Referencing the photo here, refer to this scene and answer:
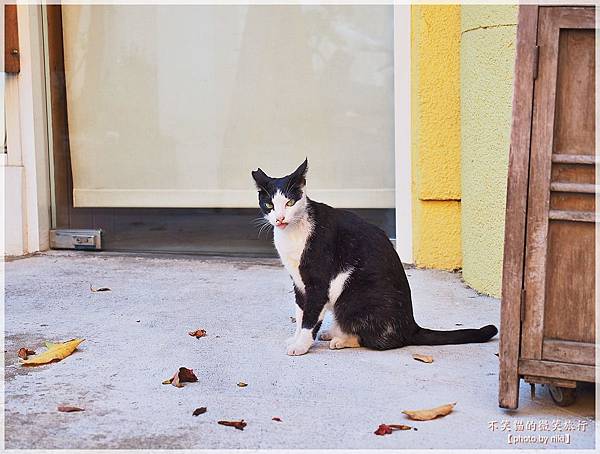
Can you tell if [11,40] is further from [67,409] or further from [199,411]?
[199,411]

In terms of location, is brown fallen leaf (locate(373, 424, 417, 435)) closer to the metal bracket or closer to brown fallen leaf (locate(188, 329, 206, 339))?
brown fallen leaf (locate(188, 329, 206, 339))

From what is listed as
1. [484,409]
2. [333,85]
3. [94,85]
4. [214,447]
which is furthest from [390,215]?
[214,447]

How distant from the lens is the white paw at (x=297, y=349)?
3.04 metres

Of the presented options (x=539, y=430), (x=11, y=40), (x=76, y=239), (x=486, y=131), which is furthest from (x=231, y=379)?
(x=11, y=40)

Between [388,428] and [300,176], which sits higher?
[300,176]

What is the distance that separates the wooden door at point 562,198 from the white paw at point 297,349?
3.13 ft

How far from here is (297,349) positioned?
9.97 feet

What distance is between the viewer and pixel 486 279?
158 inches

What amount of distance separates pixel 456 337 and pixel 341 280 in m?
0.49

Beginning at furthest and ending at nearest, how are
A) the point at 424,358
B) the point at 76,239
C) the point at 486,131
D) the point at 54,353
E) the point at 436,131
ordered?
the point at 76,239
the point at 436,131
the point at 486,131
the point at 54,353
the point at 424,358

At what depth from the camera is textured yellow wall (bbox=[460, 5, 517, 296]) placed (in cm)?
378

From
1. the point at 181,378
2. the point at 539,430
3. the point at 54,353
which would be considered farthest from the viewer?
the point at 54,353

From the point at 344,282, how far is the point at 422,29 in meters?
1.98

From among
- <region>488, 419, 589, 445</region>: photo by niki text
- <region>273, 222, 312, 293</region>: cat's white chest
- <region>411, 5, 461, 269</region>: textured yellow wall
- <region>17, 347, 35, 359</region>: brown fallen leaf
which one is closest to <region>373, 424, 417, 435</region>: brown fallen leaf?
<region>488, 419, 589, 445</region>: photo by niki text
